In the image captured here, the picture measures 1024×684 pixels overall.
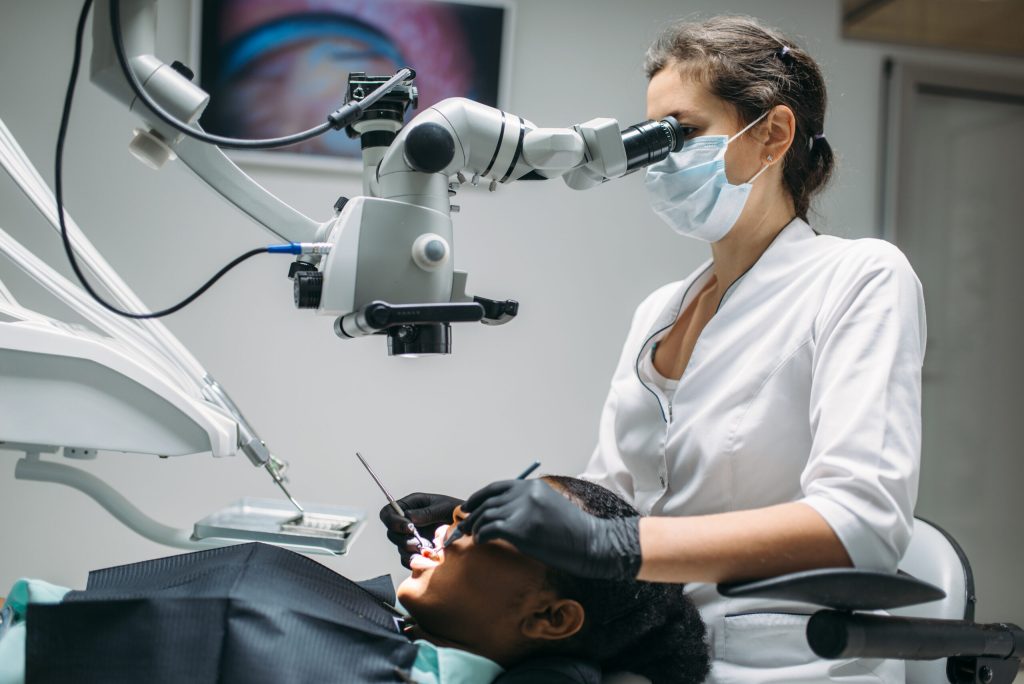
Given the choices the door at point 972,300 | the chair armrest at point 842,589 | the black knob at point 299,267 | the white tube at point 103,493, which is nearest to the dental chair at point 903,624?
the chair armrest at point 842,589

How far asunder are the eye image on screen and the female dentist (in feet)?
3.20

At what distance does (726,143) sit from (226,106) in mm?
1461

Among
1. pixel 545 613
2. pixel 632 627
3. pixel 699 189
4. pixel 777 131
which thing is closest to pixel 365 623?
pixel 545 613

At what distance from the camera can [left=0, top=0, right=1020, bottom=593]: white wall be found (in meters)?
2.09

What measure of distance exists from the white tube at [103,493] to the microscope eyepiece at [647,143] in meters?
0.92

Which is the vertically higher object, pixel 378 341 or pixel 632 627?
pixel 378 341

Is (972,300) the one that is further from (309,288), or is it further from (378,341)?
(309,288)

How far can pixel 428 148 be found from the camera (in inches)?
35.5

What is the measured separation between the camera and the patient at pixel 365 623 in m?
0.84

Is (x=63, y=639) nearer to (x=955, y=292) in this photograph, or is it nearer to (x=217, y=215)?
(x=217, y=215)

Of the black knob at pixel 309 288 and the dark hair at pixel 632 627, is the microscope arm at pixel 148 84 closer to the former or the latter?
the black knob at pixel 309 288

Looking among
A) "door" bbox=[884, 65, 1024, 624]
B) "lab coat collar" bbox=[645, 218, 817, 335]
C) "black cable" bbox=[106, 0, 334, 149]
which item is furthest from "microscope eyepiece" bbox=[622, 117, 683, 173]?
"door" bbox=[884, 65, 1024, 624]

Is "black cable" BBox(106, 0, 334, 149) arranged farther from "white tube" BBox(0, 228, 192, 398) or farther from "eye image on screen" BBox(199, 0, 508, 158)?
"eye image on screen" BBox(199, 0, 508, 158)

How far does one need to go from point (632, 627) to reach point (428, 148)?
2.18ft
